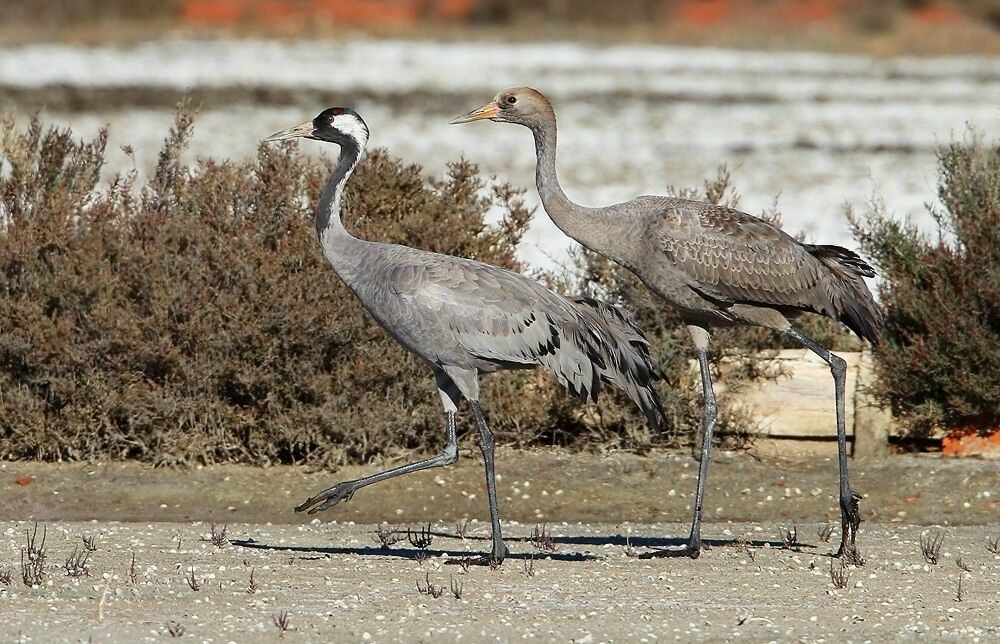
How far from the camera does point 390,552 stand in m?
8.66

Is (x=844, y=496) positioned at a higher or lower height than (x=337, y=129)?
lower

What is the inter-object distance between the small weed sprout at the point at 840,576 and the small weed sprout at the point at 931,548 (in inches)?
17.4

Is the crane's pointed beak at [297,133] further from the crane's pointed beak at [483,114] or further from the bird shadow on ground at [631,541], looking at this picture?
the bird shadow on ground at [631,541]

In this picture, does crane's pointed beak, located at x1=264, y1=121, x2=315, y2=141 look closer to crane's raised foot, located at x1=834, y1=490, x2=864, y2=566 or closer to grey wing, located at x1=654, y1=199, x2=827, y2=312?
grey wing, located at x1=654, y1=199, x2=827, y2=312

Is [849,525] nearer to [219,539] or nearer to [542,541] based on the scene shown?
[542,541]

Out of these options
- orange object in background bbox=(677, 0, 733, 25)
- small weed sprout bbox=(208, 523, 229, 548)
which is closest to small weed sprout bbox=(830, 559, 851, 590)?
small weed sprout bbox=(208, 523, 229, 548)

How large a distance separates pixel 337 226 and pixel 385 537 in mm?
1659

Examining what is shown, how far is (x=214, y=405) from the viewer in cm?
1079

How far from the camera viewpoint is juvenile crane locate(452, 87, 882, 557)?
29.2 feet

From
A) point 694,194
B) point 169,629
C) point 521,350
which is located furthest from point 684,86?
point 169,629

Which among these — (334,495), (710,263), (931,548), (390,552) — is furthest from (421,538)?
(931,548)

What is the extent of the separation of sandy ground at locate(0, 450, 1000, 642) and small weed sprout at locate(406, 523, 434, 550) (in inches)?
1.9

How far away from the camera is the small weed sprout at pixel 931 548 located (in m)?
8.37

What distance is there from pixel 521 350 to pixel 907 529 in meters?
2.73
